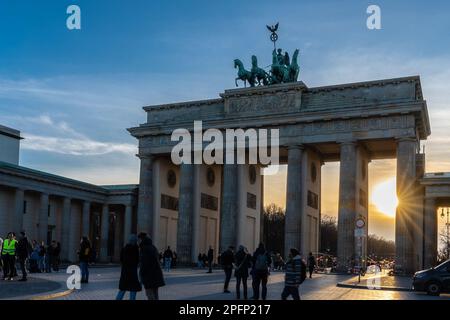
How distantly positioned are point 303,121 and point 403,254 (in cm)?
1325

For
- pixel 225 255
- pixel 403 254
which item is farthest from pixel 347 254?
pixel 225 255

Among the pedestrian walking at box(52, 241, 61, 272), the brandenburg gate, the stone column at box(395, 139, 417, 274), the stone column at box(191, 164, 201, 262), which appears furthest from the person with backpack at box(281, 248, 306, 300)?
the stone column at box(191, 164, 201, 262)

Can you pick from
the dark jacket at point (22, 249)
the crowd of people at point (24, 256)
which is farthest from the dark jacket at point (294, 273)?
the dark jacket at point (22, 249)

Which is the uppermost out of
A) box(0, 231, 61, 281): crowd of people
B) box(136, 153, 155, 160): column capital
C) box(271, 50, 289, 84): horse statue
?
box(271, 50, 289, 84): horse statue

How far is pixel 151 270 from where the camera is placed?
621 inches

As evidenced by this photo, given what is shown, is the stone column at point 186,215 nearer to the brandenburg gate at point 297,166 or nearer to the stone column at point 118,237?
the brandenburg gate at point 297,166

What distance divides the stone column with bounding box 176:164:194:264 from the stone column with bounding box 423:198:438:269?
2059 cm

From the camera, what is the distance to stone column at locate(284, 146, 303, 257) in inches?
2170

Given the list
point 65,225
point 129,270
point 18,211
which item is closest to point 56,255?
point 18,211

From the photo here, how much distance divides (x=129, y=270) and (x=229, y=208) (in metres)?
42.1

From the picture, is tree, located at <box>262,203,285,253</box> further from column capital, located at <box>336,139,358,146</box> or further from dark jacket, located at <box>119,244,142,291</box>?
dark jacket, located at <box>119,244,142,291</box>

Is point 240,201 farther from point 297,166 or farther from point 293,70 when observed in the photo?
point 293,70
